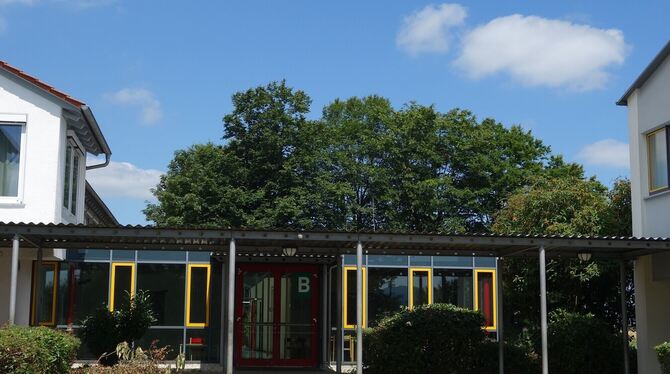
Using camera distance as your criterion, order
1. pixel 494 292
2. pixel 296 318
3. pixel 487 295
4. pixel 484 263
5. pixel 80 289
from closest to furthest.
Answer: pixel 296 318
pixel 80 289
pixel 494 292
pixel 487 295
pixel 484 263

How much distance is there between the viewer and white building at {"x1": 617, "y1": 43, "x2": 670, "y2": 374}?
1653cm

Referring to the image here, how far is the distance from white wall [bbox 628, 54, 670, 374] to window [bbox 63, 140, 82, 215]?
1145 centimetres

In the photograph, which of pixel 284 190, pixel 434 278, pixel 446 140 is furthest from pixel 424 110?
pixel 434 278

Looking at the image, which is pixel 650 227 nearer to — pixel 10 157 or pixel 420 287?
pixel 420 287

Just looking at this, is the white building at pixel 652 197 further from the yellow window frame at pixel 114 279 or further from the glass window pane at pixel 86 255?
the glass window pane at pixel 86 255

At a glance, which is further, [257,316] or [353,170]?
[353,170]

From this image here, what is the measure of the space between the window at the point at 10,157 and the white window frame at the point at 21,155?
6cm

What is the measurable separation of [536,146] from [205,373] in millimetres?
26075

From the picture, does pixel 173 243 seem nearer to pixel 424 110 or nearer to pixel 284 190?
pixel 284 190

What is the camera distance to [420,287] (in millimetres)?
21953

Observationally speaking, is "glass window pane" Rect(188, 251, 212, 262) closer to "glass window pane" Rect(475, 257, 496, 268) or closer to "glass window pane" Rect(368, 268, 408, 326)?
"glass window pane" Rect(368, 268, 408, 326)

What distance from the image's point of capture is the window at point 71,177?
1767cm

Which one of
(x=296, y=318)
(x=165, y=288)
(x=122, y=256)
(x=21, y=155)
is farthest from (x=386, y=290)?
(x=21, y=155)

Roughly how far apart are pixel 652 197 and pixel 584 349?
3.33m
